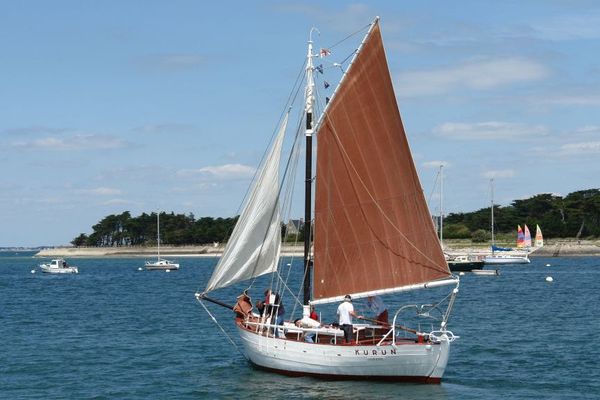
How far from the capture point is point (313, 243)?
38219 mm

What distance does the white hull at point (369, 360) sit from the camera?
35.3 meters

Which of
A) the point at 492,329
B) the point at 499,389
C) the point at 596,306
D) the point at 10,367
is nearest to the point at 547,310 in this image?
the point at 596,306

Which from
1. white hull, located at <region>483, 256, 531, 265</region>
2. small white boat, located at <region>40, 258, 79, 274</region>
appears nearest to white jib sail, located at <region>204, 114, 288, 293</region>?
small white boat, located at <region>40, 258, 79, 274</region>

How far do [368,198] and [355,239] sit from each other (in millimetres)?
1639

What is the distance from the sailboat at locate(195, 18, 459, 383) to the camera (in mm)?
35906

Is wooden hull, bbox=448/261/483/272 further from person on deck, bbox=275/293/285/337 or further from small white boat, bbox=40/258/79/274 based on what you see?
person on deck, bbox=275/293/285/337

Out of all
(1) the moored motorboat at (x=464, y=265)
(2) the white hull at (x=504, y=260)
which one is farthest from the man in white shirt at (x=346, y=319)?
(2) the white hull at (x=504, y=260)

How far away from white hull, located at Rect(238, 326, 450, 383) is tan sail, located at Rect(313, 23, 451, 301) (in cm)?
245

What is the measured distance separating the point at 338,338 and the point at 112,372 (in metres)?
10.3

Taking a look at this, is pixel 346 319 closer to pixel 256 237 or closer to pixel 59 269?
pixel 256 237

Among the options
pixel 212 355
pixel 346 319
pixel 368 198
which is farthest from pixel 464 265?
pixel 346 319

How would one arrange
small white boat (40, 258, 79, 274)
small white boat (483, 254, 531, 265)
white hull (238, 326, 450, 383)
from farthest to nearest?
1. small white boat (483, 254, 531, 265)
2. small white boat (40, 258, 79, 274)
3. white hull (238, 326, 450, 383)

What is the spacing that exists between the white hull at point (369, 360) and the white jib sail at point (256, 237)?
3364mm

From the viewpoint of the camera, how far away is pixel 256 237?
39031 millimetres
